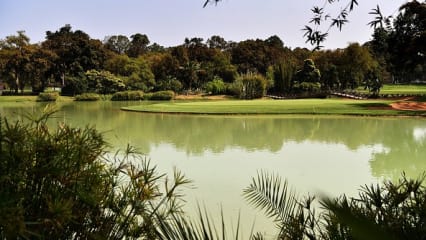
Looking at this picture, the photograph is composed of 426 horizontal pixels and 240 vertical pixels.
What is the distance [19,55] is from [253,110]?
35.9m

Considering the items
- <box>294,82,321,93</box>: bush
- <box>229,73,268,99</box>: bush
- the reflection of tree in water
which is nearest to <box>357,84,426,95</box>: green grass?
<box>294,82,321,93</box>: bush

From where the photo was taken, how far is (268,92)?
53.9m

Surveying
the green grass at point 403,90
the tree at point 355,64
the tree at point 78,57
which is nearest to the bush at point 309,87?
the tree at point 355,64

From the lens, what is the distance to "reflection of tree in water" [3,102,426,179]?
1312 centimetres

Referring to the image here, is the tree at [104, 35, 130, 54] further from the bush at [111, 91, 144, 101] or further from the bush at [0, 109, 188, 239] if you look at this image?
the bush at [0, 109, 188, 239]

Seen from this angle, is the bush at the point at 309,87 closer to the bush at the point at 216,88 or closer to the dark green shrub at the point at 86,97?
the bush at the point at 216,88

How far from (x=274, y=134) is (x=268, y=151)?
15.7 feet

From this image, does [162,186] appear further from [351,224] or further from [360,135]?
[360,135]

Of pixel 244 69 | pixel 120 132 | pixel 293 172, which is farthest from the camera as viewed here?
pixel 244 69

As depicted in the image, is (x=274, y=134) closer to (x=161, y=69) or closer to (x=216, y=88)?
(x=216, y=88)

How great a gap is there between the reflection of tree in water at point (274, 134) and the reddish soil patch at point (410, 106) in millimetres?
5779

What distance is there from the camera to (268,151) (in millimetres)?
13844

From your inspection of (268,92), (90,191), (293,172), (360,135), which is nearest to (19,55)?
(268,92)

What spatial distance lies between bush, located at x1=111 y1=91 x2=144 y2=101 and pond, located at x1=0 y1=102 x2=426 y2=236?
2485 cm
